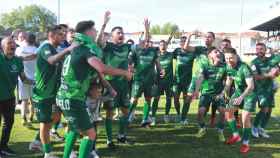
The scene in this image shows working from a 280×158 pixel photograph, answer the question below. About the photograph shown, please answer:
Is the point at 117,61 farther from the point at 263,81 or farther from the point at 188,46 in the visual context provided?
the point at 263,81

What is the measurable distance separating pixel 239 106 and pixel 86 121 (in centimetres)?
408

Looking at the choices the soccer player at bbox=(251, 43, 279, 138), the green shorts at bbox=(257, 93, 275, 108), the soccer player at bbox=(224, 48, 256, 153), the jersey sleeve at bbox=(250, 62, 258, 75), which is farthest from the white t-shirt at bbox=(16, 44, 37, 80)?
the green shorts at bbox=(257, 93, 275, 108)

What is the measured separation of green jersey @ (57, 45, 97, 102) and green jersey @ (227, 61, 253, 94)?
350cm

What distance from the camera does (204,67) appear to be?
28.7 ft

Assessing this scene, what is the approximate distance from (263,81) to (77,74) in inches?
200

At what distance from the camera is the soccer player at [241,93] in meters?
7.75

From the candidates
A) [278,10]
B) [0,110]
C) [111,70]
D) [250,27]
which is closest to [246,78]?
[111,70]

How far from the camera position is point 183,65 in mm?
10422

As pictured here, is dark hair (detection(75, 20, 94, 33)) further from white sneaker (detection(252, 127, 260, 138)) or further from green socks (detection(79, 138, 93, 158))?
white sneaker (detection(252, 127, 260, 138))

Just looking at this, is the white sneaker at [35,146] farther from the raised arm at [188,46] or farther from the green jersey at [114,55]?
the raised arm at [188,46]

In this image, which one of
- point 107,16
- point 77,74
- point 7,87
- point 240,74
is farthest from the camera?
point 240,74

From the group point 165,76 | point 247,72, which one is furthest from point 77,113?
point 165,76

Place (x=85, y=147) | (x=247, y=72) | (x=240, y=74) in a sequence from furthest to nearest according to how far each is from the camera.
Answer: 1. (x=240, y=74)
2. (x=247, y=72)
3. (x=85, y=147)

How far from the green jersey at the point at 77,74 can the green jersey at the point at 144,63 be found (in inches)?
155
